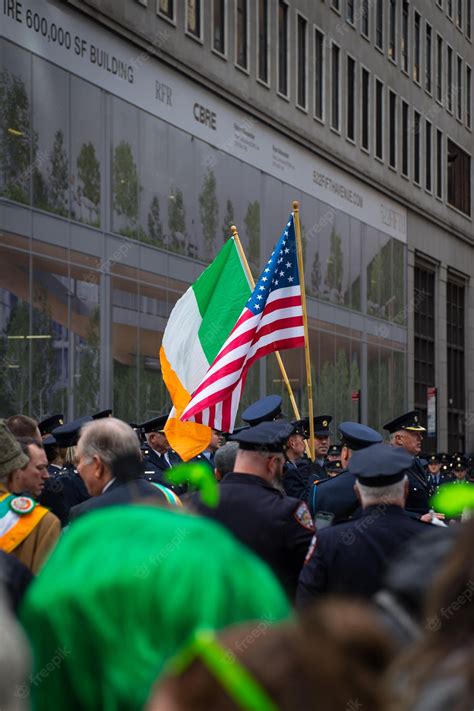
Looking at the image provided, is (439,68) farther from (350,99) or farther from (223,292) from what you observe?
(223,292)

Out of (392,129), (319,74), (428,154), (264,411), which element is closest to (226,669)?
(264,411)

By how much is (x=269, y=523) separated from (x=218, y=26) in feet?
82.7

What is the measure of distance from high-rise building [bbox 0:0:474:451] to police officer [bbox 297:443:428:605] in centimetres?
1558

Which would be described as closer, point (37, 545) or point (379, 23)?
point (37, 545)

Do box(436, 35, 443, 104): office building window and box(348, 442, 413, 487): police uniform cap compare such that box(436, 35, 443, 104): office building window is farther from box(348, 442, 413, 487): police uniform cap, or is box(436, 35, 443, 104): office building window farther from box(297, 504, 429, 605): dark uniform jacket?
box(297, 504, 429, 605): dark uniform jacket

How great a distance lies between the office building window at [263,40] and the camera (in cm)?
3247

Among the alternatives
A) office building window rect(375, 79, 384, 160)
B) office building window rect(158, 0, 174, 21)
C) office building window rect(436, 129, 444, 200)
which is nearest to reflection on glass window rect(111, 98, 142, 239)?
office building window rect(158, 0, 174, 21)

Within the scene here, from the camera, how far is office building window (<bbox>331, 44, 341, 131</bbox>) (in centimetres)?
3759

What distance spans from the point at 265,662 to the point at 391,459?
401cm

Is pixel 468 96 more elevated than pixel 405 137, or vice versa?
pixel 468 96

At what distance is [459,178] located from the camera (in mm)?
51875

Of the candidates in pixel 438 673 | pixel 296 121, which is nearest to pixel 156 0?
pixel 296 121

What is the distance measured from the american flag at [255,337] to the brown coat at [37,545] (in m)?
5.24

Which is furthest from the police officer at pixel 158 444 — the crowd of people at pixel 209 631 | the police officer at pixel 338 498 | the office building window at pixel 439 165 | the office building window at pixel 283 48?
the office building window at pixel 439 165
